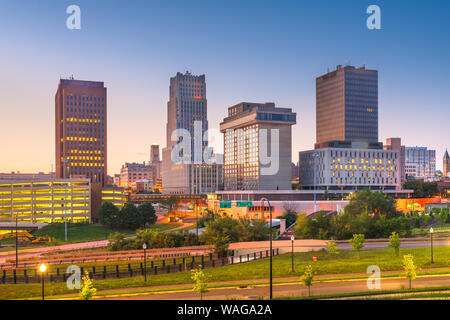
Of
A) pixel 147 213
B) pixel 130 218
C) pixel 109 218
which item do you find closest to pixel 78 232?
pixel 109 218

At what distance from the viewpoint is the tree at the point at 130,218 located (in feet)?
328

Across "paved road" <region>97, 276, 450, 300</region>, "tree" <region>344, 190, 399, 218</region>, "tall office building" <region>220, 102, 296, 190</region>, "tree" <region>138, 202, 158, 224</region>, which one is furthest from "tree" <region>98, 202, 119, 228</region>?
"paved road" <region>97, 276, 450, 300</region>

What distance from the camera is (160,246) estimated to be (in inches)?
→ 2286

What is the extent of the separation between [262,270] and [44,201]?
98.5m

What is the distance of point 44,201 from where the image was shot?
117062mm

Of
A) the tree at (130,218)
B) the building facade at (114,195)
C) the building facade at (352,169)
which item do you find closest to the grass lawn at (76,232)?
the tree at (130,218)

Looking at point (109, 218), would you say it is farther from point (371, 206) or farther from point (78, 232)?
point (371, 206)

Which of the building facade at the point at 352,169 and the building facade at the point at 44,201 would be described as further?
the building facade at the point at 352,169

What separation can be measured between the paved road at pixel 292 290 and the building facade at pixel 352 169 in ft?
441

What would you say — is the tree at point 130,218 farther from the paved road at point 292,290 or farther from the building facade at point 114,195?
the paved road at point 292,290

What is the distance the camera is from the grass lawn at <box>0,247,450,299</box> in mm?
32688

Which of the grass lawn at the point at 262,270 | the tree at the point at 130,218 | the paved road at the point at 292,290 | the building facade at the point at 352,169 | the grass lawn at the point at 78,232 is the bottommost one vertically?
the grass lawn at the point at 78,232
